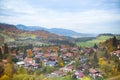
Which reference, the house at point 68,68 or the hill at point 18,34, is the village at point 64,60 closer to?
the house at point 68,68

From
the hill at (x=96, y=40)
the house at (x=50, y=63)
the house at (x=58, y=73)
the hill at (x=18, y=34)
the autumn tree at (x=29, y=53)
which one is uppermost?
the hill at (x=18, y=34)

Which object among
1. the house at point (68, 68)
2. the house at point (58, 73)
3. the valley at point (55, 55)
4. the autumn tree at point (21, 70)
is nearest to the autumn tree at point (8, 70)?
the valley at point (55, 55)

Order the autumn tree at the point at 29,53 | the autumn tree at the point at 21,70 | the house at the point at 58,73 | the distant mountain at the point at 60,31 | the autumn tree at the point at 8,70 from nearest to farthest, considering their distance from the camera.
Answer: the autumn tree at the point at 8,70
the autumn tree at the point at 21,70
the house at the point at 58,73
the autumn tree at the point at 29,53
the distant mountain at the point at 60,31

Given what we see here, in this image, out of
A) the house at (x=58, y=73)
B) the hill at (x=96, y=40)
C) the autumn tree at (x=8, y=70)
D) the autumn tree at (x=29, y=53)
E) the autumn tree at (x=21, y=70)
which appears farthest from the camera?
the hill at (x=96, y=40)

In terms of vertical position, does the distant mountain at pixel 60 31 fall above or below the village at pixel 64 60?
above

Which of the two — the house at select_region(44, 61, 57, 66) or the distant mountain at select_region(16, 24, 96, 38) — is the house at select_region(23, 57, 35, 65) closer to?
the house at select_region(44, 61, 57, 66)

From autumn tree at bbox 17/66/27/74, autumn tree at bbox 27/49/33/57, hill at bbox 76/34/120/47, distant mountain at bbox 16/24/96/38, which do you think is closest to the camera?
autumn tree at bbox 17/66/27/74

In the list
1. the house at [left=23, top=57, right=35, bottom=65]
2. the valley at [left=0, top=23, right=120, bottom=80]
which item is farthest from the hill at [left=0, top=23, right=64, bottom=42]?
the house at [left=23, top=57, right=35, bottom=65]

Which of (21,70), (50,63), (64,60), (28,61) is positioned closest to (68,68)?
(64,60)

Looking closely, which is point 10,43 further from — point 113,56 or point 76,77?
point 113,56

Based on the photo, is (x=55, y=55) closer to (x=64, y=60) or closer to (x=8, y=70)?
(x=64, y=60)

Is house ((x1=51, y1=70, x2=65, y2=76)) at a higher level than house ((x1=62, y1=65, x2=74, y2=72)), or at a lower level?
lower

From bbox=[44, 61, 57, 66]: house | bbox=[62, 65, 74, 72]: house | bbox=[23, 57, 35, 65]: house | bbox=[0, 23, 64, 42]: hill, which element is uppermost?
bbox=[0, 23, 64, 42]: hill

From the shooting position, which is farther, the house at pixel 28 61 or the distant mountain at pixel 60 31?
the distant mountain at pixel 60 31
